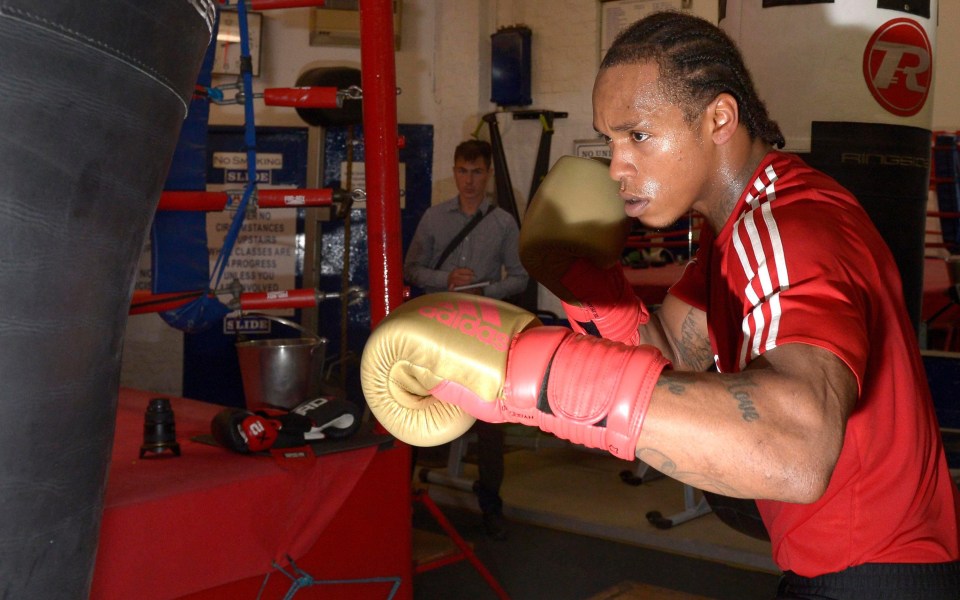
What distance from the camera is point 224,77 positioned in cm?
618

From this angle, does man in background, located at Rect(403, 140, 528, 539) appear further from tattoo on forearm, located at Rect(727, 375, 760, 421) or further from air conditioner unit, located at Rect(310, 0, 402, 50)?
tattoo on forearm, located at Rect(727, 375, 760, 421)

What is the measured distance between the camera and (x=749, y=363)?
105 centimetres

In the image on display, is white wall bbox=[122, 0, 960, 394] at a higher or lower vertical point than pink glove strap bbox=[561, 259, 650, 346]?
higher

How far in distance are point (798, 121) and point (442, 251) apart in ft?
7.54

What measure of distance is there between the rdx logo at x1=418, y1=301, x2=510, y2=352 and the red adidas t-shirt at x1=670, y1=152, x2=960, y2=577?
30cm

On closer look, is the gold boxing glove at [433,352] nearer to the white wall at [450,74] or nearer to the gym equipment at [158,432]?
the gym equipment at [158,432]

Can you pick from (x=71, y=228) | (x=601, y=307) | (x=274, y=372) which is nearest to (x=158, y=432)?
(x=274, y=372)

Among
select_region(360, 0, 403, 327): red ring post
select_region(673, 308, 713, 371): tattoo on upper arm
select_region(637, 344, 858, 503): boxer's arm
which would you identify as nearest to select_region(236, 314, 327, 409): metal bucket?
select_region(360, 0, 403, 327): red ring post

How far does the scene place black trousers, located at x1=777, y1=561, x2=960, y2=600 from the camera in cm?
129

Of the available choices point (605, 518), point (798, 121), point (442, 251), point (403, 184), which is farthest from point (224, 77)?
point (798, 121)

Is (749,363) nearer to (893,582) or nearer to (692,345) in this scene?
(893,582)

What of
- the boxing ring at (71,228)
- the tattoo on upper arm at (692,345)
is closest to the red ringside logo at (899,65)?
the tattoo on upper arm at (692,345)

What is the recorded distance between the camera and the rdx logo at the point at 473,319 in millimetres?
1089

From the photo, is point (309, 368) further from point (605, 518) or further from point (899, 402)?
point (605, 518)
